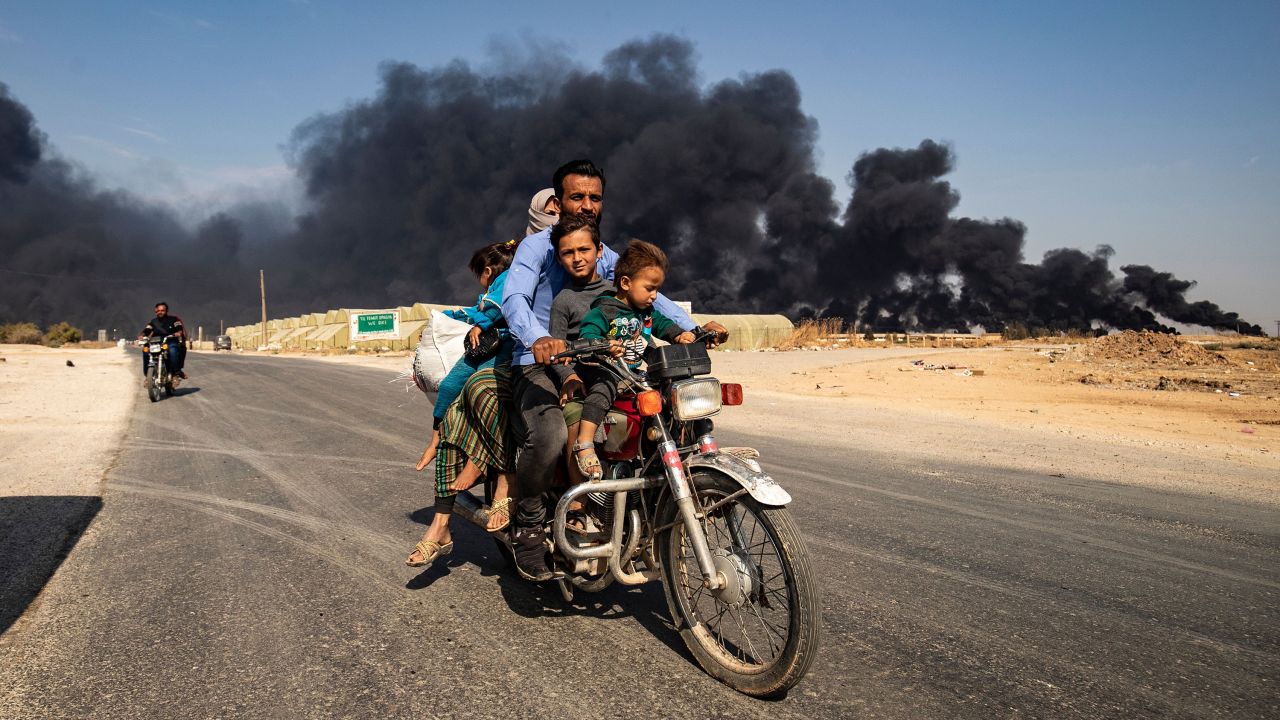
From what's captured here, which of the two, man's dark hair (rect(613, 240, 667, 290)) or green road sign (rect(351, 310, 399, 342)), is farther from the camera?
green road sign (rect(351, 310, 399, 342))

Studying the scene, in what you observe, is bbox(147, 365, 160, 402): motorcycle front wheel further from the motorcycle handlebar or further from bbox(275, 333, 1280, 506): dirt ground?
the motorcycle handlebar

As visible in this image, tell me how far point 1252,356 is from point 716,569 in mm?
29357

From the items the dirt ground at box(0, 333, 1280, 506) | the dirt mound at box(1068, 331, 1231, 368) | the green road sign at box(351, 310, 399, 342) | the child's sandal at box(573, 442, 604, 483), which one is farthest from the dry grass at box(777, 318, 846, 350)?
the child's sandal at box(573, 442, 604, 483)

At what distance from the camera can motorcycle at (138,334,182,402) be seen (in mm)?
13930

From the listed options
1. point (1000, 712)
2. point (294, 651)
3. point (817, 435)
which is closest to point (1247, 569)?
point (1000, 712)

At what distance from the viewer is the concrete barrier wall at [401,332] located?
45812mm

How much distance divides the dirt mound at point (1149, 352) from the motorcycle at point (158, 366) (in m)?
25.4

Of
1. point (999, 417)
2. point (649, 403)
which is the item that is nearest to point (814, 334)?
point (999, 417)

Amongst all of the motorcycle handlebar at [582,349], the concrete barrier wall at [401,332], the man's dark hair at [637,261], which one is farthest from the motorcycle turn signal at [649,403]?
the concrete barrier wall at [401,332]

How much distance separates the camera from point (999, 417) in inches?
475

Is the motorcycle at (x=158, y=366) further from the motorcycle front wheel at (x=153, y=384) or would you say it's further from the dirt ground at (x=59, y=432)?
the dirt ground at (x=59, y=432)

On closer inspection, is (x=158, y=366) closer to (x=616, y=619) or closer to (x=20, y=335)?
(x=616, y=619)

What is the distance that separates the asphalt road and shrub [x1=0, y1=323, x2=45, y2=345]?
238 feet

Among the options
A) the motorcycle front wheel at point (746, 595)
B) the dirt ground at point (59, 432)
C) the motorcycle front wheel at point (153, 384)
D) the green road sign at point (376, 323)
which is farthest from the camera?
the green road sign at point (376, 323)
